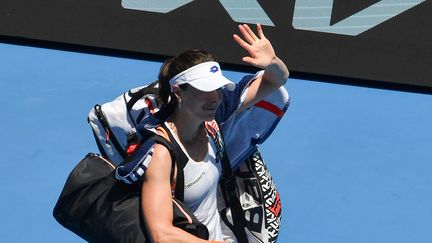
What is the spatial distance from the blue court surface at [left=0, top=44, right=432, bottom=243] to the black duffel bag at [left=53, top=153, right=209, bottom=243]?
2.24m

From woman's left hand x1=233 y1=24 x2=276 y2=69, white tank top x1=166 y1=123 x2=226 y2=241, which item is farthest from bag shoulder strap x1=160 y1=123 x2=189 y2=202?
woman's left hand x1=233 y1=24 x2=276 y2=69

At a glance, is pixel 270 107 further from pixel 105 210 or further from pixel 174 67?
pixel 105 210

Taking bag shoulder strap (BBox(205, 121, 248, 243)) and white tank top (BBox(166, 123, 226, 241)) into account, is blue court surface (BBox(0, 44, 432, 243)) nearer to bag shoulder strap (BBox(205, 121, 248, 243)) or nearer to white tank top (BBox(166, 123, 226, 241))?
bag shoulder strap (BBox(205, 121, 248, 243))

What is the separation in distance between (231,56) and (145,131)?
4.11m

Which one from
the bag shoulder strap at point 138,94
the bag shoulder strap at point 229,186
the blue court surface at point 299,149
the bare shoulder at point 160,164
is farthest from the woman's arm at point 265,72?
the blue court surface at point 299,149

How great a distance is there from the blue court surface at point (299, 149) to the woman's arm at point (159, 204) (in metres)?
2.46

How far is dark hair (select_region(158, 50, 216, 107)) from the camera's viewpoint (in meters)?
3.62

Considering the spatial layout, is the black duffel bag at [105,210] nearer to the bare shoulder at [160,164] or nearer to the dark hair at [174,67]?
the bare shoulder at [160,164]

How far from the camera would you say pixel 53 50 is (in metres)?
7.88

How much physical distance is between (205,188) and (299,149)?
10.2 feet

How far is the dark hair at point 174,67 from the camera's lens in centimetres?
362

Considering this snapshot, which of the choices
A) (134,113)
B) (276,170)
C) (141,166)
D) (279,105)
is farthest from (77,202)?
(276,170)

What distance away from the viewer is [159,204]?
3316mm

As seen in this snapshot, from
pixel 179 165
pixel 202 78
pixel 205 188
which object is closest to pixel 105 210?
pixel 179 165
